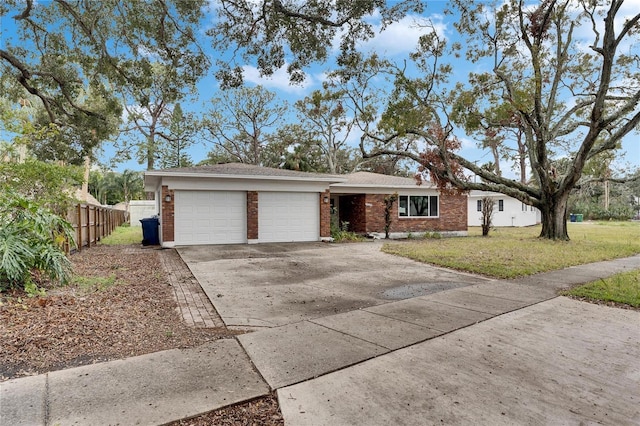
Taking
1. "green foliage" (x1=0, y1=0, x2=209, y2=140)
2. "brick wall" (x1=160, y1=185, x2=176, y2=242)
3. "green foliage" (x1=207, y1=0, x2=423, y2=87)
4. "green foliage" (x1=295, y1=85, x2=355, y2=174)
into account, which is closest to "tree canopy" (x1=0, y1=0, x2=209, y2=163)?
"green foliage" (x1=0, y1=0, x2=209, y2=140)

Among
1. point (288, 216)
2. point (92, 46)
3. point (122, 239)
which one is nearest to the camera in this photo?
point (92, 46)

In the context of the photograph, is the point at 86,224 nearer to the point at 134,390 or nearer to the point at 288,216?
the point at 288,216

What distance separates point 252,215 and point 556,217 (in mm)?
12472

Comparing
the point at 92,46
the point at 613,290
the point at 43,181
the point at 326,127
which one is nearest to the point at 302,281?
the point at 613,290

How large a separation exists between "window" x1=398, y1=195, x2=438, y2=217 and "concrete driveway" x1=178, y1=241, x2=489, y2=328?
775 cm

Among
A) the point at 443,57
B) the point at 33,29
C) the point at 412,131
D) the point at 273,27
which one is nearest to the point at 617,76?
the point at 443,57

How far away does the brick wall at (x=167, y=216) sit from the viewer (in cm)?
1318

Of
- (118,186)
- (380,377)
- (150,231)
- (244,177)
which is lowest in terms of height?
(380,377)

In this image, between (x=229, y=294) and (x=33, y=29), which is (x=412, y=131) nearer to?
(x=229, y=294)

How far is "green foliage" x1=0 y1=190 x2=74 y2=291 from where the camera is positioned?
5504 mm

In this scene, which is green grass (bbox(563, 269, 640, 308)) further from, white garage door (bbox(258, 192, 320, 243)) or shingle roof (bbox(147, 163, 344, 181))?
white garage door (bbox(258, 192, 320, 243))

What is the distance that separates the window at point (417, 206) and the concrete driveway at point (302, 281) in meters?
7.75

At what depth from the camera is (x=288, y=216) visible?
15.3 meters

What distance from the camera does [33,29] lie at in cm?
1196
